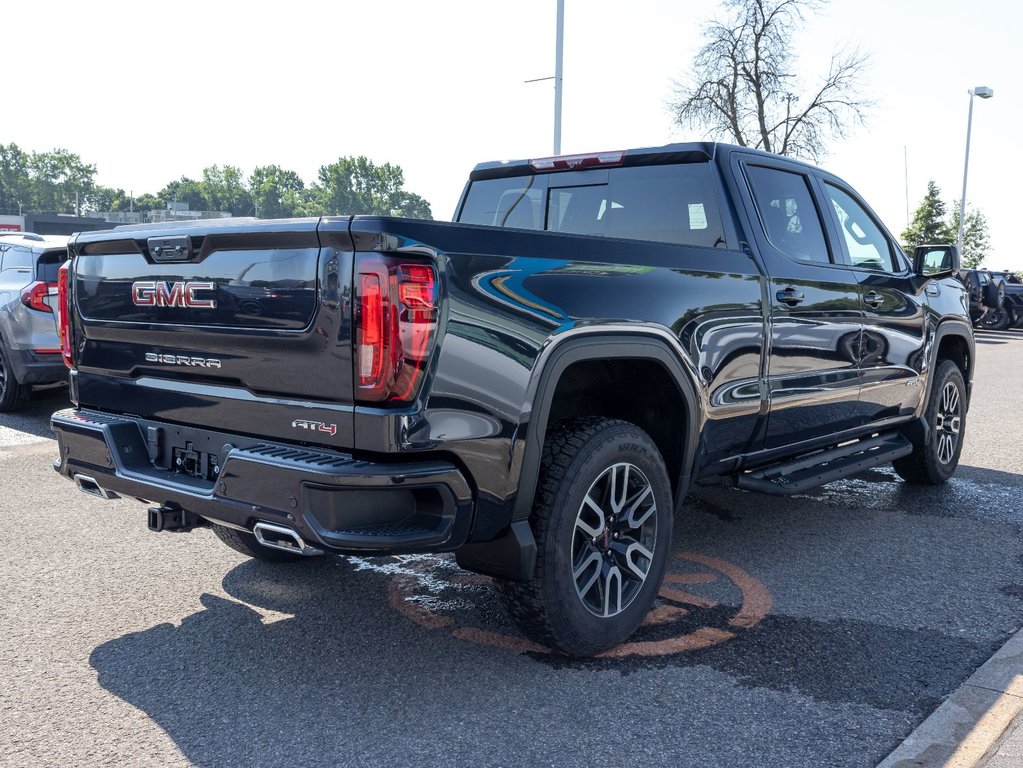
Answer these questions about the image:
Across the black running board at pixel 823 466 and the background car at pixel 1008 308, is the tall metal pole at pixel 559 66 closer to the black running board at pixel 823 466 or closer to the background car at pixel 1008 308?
the black running board at pixel 823 466

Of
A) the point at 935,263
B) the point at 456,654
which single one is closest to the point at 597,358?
the point at 456,654

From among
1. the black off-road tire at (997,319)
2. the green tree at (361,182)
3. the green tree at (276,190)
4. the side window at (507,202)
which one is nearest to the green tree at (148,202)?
the green tree at (276,190)

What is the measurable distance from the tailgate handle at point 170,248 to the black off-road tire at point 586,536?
4.51 feet

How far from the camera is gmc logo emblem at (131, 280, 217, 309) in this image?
315cm

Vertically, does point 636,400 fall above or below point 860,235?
below

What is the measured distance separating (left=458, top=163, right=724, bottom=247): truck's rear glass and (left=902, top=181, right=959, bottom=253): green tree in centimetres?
5174

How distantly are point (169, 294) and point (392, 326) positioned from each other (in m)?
0.98

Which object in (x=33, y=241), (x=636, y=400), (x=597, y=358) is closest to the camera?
(x=597, y=358)

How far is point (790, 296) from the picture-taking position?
4453mm

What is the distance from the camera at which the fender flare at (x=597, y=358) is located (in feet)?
10.1

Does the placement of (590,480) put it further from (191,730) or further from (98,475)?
(98,475)

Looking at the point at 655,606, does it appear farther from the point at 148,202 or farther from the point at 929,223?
the point at 148,202

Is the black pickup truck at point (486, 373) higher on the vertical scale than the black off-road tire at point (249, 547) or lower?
higher

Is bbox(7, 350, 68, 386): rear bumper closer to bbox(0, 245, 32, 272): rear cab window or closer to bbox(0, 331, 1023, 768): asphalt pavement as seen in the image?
bbox(0, 245, 32, 272): rear cab window
